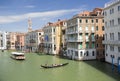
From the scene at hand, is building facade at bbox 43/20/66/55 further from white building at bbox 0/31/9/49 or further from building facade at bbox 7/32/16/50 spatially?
white building at bbox 0/31/9/49

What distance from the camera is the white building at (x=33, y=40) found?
63469 mm

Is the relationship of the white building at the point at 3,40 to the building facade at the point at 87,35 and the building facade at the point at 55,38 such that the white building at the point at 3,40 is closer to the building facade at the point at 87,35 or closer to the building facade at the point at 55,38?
the building facade at the point at 55,38

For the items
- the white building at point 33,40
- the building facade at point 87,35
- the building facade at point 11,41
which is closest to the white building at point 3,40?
the building facade at point 11,41

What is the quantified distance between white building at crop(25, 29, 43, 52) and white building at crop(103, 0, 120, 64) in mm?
33024

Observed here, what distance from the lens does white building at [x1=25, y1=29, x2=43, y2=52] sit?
6347 cm

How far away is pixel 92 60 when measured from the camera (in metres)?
37.5

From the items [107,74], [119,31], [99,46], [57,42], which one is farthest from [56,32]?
[107,74]

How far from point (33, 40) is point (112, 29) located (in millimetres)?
40515

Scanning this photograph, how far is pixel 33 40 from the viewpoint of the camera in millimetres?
67500

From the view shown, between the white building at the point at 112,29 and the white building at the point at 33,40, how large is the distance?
1300 inches

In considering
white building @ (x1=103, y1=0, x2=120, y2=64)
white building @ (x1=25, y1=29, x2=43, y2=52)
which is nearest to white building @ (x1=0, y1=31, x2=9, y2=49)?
white building @ (x1=25, y1=29, x2=43, y2=52)

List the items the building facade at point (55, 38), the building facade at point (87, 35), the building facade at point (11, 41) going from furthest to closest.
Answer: the building facade at point (11, 41) → the building facade at point (55, 38) → the building facade at point (87, 35)

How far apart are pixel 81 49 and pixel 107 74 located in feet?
46.0

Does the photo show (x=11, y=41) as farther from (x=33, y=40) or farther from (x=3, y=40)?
(x=33, y=40)
